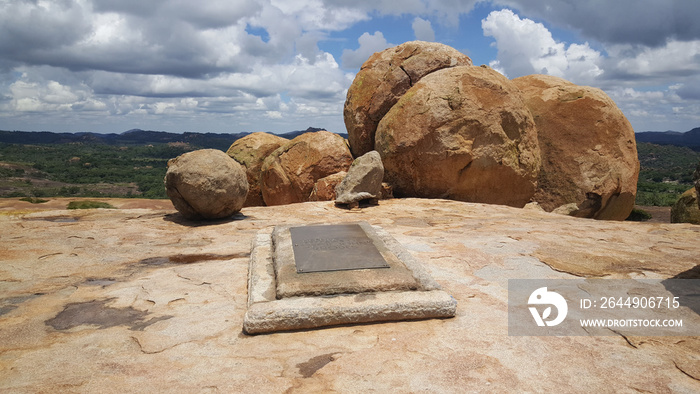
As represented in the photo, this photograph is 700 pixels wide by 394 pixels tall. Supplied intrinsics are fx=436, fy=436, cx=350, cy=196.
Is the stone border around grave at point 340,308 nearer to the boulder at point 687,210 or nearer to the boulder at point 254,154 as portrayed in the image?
the boulder at point 254,154

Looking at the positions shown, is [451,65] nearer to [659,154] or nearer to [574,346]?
[574,346]

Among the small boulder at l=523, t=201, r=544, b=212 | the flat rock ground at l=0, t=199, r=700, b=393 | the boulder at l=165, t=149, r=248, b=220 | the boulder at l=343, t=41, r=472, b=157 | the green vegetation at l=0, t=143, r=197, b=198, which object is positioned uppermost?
the boulder at l=343, t=41, r=472, b=157

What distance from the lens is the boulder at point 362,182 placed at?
307 inches

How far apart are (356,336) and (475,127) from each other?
264 inches

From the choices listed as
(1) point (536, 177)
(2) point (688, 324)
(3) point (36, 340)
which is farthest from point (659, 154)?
(3) point (36, 340)

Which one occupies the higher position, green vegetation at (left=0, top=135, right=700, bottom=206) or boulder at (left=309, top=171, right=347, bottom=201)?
Result: boulder at (left=309, top=171, right=347, bottom=201)

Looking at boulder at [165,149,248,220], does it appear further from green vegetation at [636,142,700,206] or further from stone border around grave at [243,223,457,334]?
green vegetation at [636,142,700,206]

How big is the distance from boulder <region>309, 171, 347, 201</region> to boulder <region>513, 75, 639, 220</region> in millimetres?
4501

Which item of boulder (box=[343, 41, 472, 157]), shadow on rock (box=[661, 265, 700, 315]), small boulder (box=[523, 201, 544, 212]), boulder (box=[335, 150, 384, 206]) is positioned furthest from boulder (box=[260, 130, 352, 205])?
shadow on rock (box=[661, 265, 700, 315])

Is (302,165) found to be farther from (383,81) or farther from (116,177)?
(116,177)

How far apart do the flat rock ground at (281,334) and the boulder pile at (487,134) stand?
338 centimetres

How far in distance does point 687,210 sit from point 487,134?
498 cm

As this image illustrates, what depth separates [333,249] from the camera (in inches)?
157

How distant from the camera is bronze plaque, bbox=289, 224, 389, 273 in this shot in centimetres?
359
